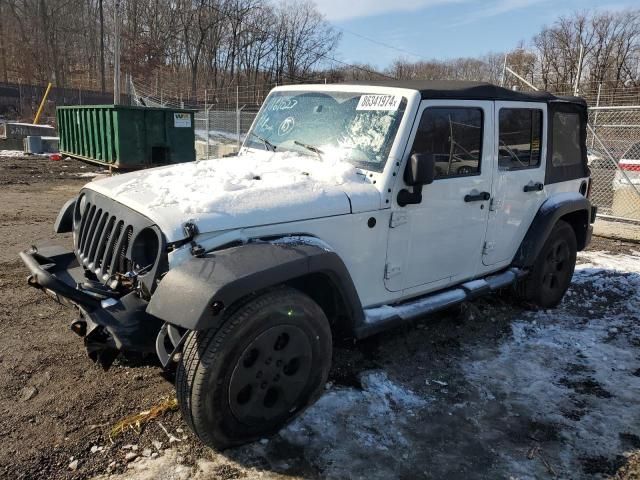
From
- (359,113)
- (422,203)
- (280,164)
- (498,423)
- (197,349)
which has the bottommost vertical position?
(498,423)

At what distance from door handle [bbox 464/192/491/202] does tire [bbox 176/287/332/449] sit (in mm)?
1577

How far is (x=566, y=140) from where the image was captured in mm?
4840

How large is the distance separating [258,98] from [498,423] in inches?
854

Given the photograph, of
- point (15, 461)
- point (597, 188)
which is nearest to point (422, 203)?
point (15, 461)

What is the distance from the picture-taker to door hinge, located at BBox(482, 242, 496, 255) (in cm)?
416

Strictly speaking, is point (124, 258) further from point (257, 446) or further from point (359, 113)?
point (359, 113)

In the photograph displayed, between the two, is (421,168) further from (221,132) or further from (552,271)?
(221,132)

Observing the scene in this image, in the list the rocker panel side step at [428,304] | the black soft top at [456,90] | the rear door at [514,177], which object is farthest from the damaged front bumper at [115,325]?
the rear door at [514,177]

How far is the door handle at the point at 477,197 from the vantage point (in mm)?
3775

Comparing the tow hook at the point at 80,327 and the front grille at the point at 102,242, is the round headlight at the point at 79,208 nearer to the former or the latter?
the front grille at the point at 102,242

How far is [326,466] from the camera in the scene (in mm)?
2641

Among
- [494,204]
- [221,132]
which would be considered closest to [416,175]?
[494,204]

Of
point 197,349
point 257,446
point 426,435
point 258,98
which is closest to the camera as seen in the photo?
point 197,349

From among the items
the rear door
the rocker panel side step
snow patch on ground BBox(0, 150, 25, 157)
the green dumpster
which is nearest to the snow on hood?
the rocker panel side step
